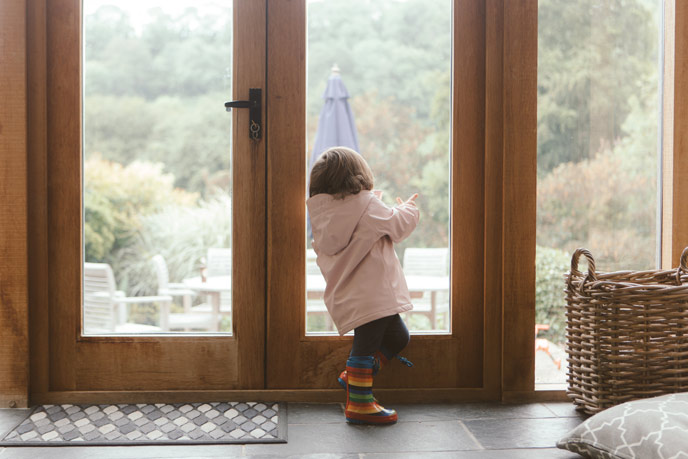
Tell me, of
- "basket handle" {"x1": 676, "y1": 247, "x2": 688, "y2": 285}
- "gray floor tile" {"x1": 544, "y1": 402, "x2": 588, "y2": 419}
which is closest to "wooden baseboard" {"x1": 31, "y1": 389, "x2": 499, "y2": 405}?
"gray floor tile" {"x1": 544, "y1": 402, "x2": 588, "y2": 419}

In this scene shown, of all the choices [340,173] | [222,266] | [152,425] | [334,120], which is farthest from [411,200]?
[152,425]

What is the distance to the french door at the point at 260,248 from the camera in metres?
2.38

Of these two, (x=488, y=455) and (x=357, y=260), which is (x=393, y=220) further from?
(x=488, y=455)

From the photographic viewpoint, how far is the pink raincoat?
2211 millimetres

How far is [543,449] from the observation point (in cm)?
194

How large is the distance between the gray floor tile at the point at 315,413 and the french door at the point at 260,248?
0.20ft

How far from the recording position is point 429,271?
8.23 feet

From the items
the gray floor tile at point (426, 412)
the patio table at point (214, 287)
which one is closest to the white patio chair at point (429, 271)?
the gray floor tile at point (426, 412)

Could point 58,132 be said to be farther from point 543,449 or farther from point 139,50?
point 543,449

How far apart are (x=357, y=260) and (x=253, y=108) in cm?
71

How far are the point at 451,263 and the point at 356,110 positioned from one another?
0.70m

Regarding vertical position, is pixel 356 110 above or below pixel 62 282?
above

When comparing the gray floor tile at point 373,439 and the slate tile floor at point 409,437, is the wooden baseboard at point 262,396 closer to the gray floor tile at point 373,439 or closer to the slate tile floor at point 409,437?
the slate tile floor at point 409,437

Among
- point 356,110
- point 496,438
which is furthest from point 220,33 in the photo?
point 496,438
